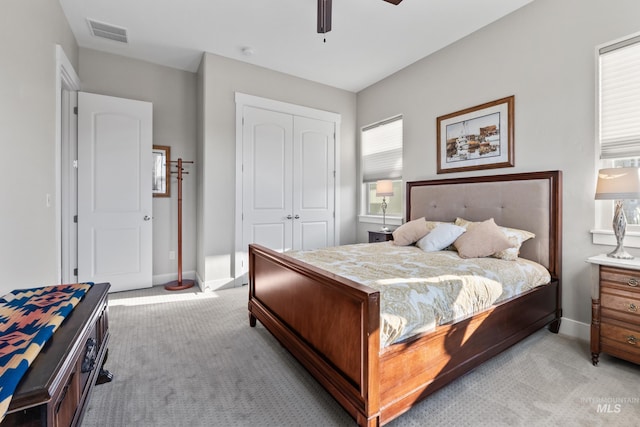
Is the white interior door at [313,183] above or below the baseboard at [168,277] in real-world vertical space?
above

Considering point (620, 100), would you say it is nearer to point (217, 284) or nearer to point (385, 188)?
point (385, 188)

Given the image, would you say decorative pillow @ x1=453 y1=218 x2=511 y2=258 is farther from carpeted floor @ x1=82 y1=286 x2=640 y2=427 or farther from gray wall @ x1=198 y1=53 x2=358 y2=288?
gray wall @ x1=198 y1=53 x2=358 y2=288

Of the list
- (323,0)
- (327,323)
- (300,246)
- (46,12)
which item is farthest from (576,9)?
(46,12)

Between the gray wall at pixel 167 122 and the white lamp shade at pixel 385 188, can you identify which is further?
the white lamp shade at pixel 385 188

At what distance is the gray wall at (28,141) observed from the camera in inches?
70.6

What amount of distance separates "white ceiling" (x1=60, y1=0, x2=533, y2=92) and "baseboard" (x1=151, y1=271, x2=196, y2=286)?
9.47 feet

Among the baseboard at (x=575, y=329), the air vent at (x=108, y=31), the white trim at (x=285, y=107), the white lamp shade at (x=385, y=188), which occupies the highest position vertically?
the air vent at (x=108, y=31)

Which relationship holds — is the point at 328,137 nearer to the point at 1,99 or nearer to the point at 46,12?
the point at 46,12

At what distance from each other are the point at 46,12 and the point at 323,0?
2.30m

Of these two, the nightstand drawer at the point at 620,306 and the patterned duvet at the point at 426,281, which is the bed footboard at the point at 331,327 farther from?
the nightstand drawer at the point at 620,306

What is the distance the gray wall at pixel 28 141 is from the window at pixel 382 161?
3.80 metres

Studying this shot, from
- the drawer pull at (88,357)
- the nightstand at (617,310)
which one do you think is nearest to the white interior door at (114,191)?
the drawer pull at (88,357)

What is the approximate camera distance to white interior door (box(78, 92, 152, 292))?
3523 mm

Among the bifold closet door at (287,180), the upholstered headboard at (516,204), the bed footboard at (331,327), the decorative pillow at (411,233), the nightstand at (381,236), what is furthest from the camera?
the bifold closet door at (287,180)
